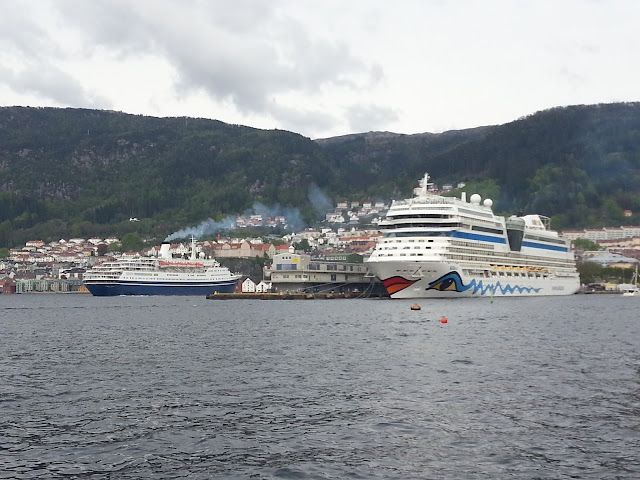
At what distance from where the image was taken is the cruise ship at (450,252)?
9281 centimetres

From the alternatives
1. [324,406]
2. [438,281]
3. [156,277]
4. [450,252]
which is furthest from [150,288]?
[324,406]

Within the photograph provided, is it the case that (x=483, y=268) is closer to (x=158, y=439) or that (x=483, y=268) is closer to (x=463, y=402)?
(x=463, y=402)

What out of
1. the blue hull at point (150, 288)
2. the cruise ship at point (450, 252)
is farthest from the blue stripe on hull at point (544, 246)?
the blue hull at point (150, 288)

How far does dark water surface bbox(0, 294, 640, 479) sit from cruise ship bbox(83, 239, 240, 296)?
82802 mm

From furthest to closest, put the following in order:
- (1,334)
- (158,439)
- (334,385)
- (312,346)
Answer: (1,334), (312,346), (334,385), (158,439)

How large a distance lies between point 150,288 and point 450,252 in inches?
2391

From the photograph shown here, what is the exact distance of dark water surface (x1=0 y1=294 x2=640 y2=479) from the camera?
2073 centimetres

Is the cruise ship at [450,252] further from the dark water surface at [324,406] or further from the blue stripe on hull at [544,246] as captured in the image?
the dark water surface at [324,406]

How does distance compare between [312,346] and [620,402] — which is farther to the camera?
[312,346]

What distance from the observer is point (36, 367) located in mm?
37781

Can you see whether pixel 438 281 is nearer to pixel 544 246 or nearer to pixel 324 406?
pixel 544 246

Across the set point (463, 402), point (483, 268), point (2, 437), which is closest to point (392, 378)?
point (463, 402)

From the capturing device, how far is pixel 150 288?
136 meters

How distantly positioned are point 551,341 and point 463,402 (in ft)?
71.8
